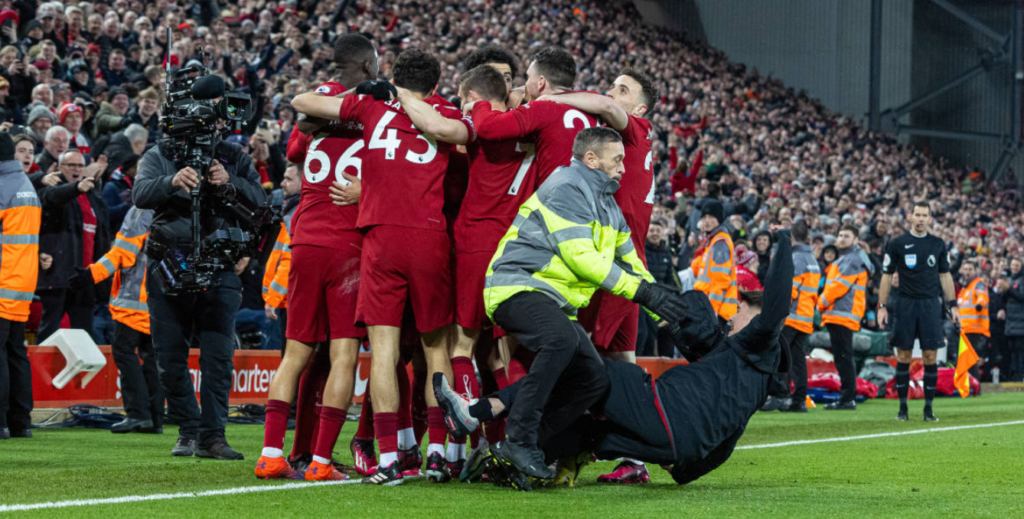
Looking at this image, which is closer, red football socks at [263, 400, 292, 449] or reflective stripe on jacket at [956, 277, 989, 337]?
red football socks at [263, 400, 292, 449]

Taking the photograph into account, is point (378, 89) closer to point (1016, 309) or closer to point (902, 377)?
point (902, 377)

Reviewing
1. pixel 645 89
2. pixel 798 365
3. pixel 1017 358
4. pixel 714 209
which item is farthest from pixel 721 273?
pixel 1017 358

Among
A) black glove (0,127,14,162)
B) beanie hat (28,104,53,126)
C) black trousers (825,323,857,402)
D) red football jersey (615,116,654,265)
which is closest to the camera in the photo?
red football jersey (615,116,654,265)

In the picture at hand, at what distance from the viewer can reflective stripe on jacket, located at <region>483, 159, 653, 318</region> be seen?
5.84 meters

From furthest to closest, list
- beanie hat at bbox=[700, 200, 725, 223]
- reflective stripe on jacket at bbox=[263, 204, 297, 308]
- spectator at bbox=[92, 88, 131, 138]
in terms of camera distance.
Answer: beanie hat at bbox=[700, 200, 725, 223] < spectator at bbox=[92, 88, 131, 138] < reflective stripe on jacket at bbox=[263, 204, 297, 308]

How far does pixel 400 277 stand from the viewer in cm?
615

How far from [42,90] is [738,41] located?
30.6 meters

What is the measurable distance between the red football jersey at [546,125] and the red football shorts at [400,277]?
2.17 ft

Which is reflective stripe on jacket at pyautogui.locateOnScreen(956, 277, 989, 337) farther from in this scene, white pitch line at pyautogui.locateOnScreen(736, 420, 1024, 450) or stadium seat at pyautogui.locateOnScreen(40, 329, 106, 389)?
stadium seat at pyautogui.locateOnScreen(40, 329, 106, 389)

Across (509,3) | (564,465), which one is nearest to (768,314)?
(564,465)

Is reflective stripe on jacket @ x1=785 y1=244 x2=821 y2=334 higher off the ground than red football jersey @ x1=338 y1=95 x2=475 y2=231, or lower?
lower

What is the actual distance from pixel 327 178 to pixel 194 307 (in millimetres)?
1662

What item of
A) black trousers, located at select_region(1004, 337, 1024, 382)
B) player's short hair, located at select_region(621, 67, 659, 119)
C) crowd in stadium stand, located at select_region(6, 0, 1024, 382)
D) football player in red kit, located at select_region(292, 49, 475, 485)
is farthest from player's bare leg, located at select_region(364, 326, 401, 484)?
black trousers, located at select_region(1004, 337, 1024, 382)

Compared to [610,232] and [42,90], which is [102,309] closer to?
[42,90]
